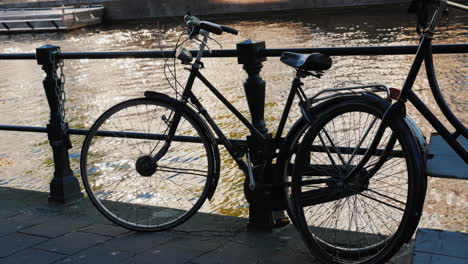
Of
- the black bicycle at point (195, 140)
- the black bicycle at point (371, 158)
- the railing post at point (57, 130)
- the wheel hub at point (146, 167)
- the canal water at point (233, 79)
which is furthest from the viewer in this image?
the canal water at point (233, 79)

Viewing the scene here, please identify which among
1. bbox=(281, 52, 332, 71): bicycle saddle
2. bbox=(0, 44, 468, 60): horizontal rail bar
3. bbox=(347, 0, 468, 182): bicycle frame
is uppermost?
bbox=(0, 44, 468, 60): horizontal rail bar

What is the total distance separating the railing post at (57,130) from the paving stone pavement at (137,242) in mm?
323

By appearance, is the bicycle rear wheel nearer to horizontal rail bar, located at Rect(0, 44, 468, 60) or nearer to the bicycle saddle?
the bicycle saddle

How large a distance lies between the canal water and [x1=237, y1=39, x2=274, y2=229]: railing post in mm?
487

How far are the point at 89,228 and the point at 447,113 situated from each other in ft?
7.43

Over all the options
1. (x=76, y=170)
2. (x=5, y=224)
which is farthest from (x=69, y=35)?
(x=5, y=224)

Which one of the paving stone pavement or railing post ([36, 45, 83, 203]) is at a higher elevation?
railing post ([36, 45, 83, 203])

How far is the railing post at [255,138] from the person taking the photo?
11.9ft

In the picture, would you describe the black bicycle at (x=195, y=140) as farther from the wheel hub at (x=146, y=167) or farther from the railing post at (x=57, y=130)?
the railing post at (x=57, y=130)

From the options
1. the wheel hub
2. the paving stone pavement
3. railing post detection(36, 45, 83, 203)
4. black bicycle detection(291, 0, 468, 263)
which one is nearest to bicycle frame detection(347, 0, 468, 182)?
black bicycle detection(291, 0, 468, 263)

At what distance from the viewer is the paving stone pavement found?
3.41 metres

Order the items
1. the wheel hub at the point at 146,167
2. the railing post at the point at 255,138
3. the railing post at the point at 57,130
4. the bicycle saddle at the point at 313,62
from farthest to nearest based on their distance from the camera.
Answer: the railing post at the point at 57,130, the wheel hub at the point at 146,167, the railing post at the point at 255,138, the bicycle saddle at the point at 313,62

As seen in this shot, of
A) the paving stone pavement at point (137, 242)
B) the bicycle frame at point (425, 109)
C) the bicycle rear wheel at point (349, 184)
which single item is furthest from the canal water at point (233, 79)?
the paving stone pavement at point (137, 242)

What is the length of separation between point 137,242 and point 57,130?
4.48 ft
